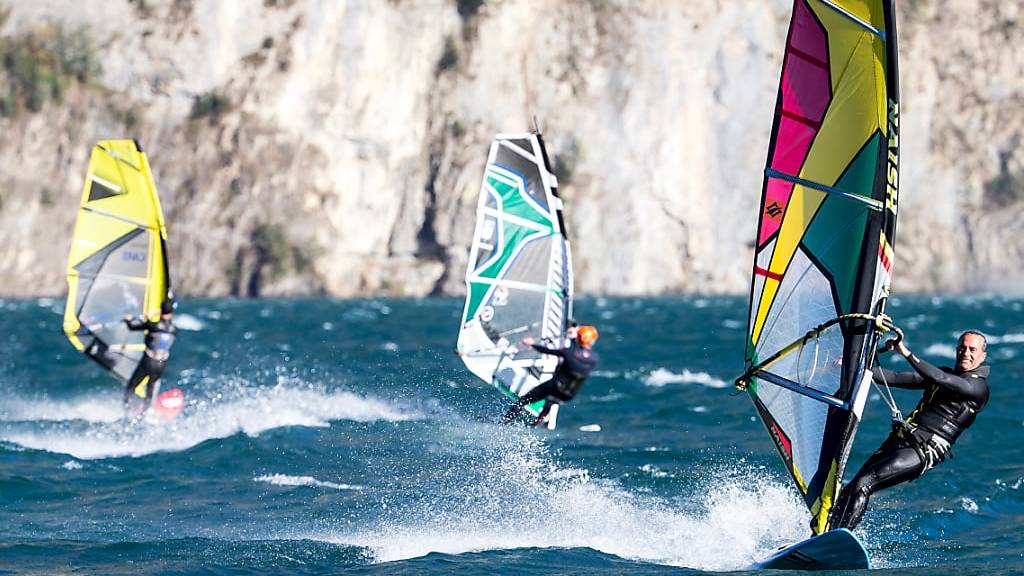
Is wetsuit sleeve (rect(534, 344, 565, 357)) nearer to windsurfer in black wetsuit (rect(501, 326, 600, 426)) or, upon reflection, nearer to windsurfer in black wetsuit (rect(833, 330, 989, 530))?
windsurfer in black wetsuit (rect(501, 326, 600, 426))

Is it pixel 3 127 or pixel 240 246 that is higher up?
pixel 3 127

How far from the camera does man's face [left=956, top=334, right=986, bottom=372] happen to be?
8305 mm

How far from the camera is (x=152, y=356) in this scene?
1642cm

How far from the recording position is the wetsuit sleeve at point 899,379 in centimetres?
814

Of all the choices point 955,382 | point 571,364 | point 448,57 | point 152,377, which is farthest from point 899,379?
point 448,57

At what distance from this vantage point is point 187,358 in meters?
25.7

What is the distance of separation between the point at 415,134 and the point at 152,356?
53000 millimetres

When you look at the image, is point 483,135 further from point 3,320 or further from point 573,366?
point 573,366

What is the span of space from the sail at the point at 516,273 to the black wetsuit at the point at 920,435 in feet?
21.0

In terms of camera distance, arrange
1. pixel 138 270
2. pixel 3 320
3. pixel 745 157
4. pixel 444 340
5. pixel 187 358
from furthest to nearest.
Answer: pixel 745 157
pixel 3 320
pixel 444 340
pixel 187 358
pixel 138 270

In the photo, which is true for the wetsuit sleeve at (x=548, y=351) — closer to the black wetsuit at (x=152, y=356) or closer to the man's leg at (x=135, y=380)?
the black wetsuit at (x=152, y=356)

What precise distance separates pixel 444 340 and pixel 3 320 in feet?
53.3

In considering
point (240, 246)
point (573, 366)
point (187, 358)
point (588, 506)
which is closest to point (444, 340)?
point (187, 358)

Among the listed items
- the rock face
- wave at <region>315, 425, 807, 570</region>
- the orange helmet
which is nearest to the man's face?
wave at <region>315, 425, 807, 570</region>
